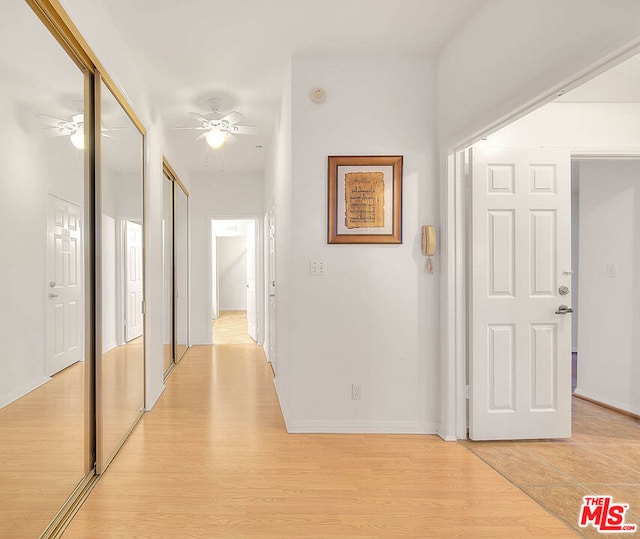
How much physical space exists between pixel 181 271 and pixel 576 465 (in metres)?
5.15

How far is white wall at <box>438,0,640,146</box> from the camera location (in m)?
1.69

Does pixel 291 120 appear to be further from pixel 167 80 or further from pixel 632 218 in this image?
pixel 632 218

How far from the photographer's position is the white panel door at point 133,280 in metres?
3.08

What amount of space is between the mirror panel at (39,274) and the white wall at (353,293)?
140 cm

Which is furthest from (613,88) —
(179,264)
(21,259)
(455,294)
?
(179,264)

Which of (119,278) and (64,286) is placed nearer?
(64,286)

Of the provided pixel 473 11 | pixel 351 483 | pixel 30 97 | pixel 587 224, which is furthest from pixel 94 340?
pixel 587 224

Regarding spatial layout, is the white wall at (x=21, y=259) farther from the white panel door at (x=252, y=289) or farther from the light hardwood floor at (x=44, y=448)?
the white panel door at (x=252, y=289)

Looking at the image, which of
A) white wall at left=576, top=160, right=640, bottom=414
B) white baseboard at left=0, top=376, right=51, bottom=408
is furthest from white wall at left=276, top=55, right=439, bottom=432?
white wall at left=576, top=160, right=640, bottom=414

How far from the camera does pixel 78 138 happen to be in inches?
85.5

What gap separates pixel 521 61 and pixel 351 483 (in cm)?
235

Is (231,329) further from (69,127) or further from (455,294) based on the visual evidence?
(69,127)

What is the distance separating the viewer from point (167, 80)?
3555 mm

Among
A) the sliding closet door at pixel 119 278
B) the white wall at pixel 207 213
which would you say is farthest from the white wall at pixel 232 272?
the sliding closet door at pixel 119 278
